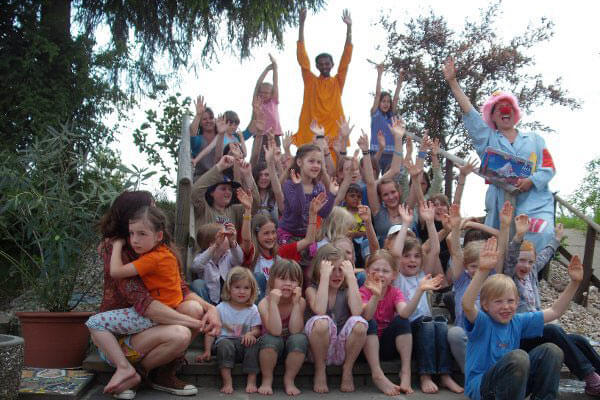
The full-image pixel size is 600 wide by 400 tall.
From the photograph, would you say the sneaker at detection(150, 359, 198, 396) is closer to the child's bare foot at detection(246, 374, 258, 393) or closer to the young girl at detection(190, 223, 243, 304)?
the child's bare foot at detection(246, 374, 258, 393)

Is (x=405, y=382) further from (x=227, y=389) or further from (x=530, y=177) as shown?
(x=530, y=177)

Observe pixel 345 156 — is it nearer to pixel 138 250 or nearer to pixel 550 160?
pixel 550 160

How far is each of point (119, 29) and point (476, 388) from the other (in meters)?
7.10

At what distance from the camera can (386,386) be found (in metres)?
3.94

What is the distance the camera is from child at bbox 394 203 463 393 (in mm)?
4109

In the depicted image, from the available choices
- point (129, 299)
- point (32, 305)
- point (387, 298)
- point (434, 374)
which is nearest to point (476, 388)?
point (434, 374)

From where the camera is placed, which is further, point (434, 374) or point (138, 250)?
point (434, 374)

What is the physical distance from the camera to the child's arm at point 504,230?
420 cm

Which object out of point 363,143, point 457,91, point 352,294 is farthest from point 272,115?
point 352,294

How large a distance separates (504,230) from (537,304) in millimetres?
686

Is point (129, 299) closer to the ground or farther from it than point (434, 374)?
farther from it

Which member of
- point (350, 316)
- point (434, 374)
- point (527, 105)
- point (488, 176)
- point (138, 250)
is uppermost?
point (527, 105)

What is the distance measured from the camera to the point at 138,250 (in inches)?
145

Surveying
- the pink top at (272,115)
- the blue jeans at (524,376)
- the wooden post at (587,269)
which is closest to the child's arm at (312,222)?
the blue jeans at (524,376)
